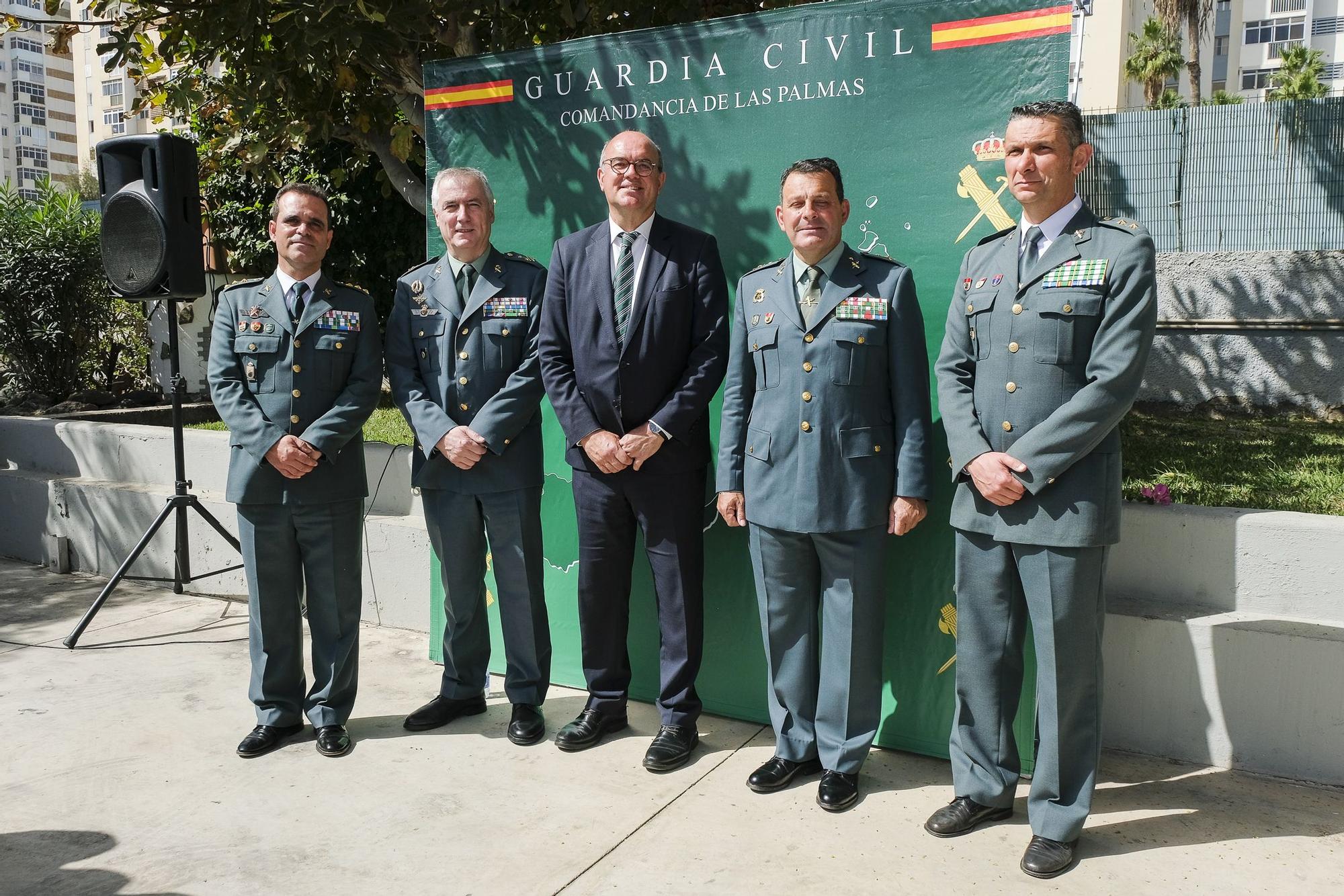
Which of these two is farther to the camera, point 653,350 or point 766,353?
point 653,350

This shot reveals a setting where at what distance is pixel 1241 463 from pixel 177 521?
552cm

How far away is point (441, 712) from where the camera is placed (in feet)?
12.8

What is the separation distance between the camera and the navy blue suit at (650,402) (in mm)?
3469

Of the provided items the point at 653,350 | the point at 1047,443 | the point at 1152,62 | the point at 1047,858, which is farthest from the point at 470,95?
the point at 1152,62

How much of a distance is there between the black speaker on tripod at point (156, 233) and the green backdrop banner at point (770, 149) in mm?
1626

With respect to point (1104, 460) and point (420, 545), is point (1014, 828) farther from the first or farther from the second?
point (420, 545)

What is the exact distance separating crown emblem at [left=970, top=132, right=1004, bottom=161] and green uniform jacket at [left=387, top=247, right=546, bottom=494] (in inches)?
59.5

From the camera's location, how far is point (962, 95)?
3.36 meters

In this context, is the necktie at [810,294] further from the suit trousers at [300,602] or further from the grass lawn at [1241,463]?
the suit trousers at [300,602]

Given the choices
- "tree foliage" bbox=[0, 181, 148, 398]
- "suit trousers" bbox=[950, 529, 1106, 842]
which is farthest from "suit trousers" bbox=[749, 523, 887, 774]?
"tree foliage" bbox=[0, 181, 148, 398]

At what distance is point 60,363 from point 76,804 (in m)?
7.29

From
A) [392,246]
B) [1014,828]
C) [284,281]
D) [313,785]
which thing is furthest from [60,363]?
[1014,828]

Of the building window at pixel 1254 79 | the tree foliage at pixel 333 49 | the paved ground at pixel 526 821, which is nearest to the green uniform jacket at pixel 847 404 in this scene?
the paved ground at pixel 526 821

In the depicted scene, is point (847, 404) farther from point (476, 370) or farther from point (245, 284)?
point (245, 284)
